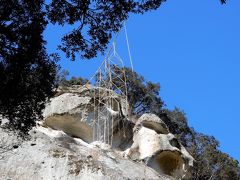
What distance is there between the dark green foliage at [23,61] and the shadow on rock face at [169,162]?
19.7m

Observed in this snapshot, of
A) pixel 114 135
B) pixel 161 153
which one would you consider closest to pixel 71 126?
pixel 114 135

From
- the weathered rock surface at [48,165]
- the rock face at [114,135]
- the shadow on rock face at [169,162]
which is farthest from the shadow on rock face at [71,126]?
the weathered rock surface at [48,165]

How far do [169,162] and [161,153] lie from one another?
3.80ft

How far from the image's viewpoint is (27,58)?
1230 cm

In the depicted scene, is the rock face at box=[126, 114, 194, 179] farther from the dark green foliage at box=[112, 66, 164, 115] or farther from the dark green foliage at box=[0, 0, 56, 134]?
the dark green foliage at box=[0, 0, 56, 134]

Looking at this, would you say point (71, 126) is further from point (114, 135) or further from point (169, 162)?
point (169, 162)

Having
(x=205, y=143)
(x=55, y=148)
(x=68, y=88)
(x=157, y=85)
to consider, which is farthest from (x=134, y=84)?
(x=55, y=148)

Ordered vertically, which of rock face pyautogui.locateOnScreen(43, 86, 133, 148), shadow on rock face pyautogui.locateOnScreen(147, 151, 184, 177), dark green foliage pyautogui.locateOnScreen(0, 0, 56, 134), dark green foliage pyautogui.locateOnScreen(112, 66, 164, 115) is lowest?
dark green foliage pyautogui.locateOnScreen(0, 0, 56, 134)

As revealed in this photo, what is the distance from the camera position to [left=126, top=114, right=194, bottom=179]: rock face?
104ft

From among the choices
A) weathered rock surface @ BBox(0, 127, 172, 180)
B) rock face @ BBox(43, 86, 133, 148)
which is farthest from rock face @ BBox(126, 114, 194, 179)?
weathered rock surface @ BBox(0, 127, 172, 180)

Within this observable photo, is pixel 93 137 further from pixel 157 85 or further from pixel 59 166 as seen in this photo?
pixel 157 85

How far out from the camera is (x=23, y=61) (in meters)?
12.4

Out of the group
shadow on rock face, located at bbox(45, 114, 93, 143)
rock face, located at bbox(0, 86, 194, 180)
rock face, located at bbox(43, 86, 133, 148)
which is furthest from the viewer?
shadow on rock face, located at bbox(45, 114, 93, 143)

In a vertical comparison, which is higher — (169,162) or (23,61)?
(169,162)
